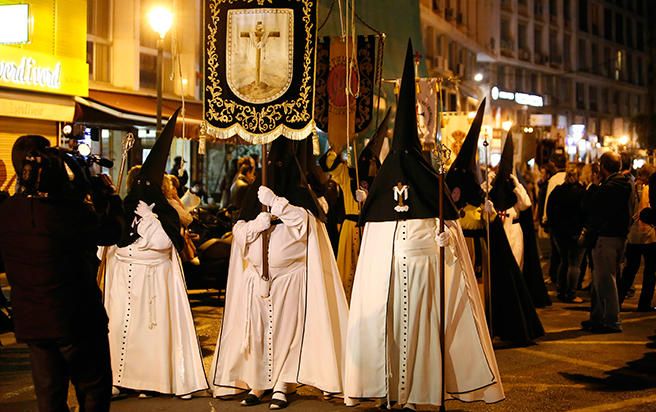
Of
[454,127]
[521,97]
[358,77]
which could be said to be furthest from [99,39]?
[521,97]

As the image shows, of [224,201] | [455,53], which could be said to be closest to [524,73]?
[455,53]

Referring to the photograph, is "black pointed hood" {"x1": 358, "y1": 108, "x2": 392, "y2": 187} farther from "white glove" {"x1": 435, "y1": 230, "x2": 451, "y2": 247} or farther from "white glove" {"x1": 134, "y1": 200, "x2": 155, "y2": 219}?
"white glove" {"x1": 435, "y1": 230, "x2": 451, "y2": 247}

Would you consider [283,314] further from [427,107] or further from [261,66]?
[427,107]

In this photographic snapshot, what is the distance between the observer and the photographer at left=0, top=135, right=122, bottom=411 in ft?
18.6

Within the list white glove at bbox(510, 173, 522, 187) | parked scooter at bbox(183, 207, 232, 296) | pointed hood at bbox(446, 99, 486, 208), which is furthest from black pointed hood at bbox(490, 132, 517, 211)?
parked scooter at bbox(183, 207, 232, 296)

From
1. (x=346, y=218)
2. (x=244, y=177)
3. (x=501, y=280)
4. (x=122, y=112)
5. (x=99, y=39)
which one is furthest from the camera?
(x=99, y=39)

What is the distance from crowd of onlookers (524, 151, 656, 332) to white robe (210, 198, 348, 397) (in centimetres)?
470

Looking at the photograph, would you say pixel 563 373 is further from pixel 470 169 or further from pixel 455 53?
pixel 455 53

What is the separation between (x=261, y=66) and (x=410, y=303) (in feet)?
8.34

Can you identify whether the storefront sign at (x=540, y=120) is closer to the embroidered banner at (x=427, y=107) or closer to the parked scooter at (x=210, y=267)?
the embroidered banner at (x=427, y=107)

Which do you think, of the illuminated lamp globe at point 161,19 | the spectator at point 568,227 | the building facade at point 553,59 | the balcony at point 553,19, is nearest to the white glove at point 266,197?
the illuminated lamp globe at point 161,19

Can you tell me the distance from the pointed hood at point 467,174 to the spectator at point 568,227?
470 centimetres

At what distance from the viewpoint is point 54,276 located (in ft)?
18.6

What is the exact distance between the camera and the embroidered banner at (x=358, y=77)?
39.7 ft
